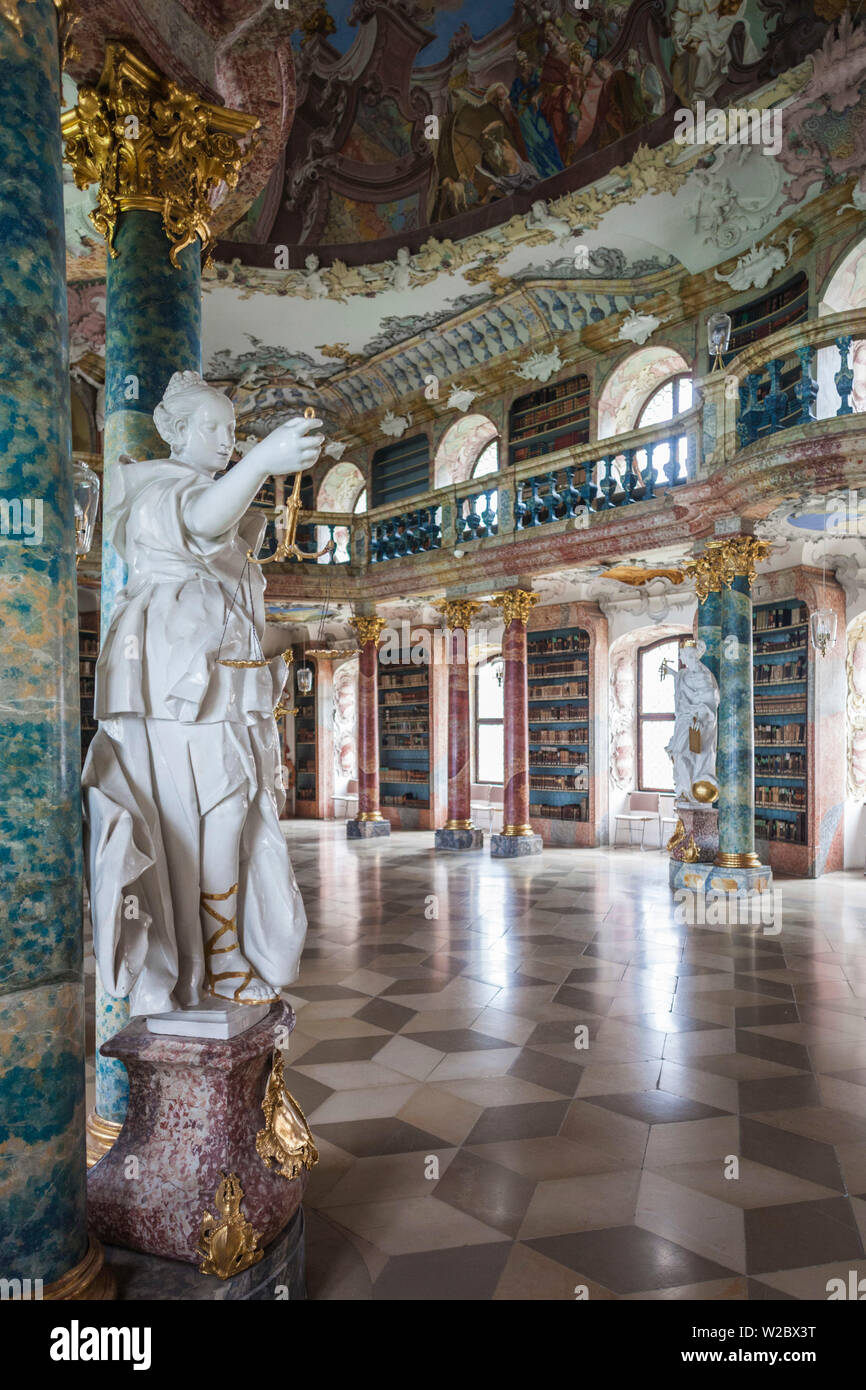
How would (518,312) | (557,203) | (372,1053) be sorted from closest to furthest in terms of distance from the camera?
(372,1053), (557,203), (518,312)

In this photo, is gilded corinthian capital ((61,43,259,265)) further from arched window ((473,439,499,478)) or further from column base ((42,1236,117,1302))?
arched window ((473,439,499,478))

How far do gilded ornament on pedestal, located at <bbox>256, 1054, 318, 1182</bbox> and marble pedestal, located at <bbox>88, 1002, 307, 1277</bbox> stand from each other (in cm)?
6

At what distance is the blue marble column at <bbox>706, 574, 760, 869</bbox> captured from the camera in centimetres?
1034

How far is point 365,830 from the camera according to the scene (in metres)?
16.4

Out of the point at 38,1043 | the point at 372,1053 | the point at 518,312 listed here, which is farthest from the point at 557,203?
the point at 38,1043

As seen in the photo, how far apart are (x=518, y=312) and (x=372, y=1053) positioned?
1124cm

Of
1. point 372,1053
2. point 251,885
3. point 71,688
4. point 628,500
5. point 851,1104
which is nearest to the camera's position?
point 71,688

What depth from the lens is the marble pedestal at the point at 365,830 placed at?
53.7 ft

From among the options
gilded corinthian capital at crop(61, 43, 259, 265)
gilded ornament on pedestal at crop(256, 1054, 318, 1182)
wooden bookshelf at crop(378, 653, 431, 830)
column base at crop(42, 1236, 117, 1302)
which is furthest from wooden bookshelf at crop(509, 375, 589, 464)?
column base at crop(42, 1236, 117, 1302)

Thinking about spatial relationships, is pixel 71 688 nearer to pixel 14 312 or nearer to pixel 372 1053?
pixel 14 312

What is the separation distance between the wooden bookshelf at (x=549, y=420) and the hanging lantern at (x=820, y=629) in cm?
428

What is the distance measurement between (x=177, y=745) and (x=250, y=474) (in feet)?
2.62

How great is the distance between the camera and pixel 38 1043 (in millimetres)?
2057

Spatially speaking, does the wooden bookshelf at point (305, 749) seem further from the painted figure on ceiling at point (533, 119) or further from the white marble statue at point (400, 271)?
the painted figure on ceiling at point (533, 119)
